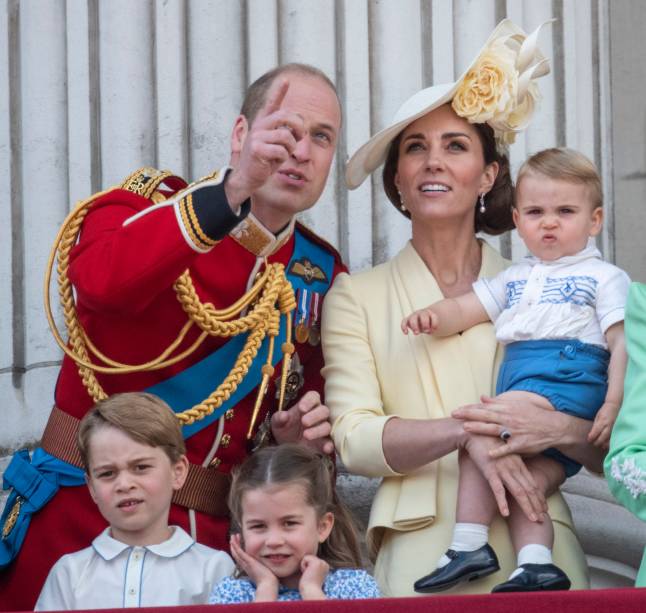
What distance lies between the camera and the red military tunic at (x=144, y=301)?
374 centimetres

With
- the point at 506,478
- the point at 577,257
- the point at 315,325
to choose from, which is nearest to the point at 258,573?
the point at 506,478

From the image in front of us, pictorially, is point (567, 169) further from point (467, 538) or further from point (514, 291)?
point (467, 538)

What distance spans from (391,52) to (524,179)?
1.06 m

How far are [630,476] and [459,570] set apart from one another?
1.56ft

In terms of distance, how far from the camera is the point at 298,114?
420 cm

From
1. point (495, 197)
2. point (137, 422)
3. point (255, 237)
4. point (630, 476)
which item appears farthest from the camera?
point (495, 197)

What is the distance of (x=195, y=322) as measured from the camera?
13.2 ft

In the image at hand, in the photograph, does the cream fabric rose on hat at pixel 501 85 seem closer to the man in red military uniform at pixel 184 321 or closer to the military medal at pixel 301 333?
the man in red military uniform at pixel 184 321

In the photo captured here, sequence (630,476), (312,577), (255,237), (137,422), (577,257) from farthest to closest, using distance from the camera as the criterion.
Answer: (255,237) < (577,257) < (137,422) < (312,577) < (630,476)

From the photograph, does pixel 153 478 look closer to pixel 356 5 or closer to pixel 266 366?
pixel 266 366

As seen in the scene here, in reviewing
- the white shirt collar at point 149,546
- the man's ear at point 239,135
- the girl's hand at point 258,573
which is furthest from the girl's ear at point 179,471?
the man's ear at point 239,135

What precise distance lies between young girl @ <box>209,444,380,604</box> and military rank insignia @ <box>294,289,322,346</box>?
1.59 feet

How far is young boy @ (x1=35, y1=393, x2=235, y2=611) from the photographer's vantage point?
3.68 metres

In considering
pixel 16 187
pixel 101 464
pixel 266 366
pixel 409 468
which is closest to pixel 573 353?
pixel 409 468
